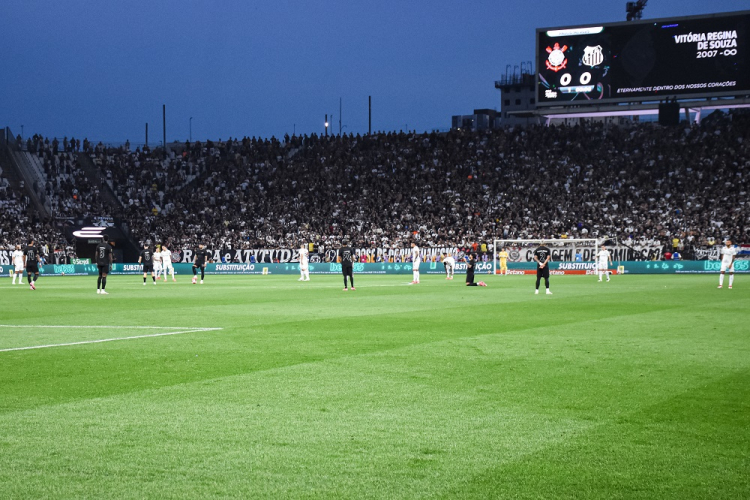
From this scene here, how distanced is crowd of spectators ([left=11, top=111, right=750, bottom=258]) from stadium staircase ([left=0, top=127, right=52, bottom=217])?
3.69 feet

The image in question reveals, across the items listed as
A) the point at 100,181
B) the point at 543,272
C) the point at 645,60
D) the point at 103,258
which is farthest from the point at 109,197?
the point at 543,272

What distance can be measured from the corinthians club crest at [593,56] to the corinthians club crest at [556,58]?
135 centimetres

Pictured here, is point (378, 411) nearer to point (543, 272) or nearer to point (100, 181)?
point (543, 272)

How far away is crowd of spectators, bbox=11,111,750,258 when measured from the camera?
56.1m

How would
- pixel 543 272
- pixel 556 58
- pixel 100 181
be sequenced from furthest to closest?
1. pixel 100 181
2. pixel 556 58
3. pixel 543 272

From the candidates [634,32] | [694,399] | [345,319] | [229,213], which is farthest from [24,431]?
[229,213]

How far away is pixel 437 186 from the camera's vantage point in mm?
62906

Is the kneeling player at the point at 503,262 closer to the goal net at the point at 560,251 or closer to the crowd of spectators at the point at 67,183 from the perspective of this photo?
the goal net at the point at 560,251

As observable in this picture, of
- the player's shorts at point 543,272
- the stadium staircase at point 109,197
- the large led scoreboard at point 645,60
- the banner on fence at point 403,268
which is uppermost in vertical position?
the large led scoreboard at point 645,60

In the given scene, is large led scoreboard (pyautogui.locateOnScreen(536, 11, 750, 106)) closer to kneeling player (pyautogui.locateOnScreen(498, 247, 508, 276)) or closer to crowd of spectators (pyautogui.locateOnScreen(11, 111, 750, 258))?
crowd of spectators (pyautogui.locateOnScreen(11, 111, 750, 258))

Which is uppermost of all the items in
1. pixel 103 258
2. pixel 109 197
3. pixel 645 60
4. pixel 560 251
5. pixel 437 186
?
pixel 645 60

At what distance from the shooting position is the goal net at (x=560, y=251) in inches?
2032

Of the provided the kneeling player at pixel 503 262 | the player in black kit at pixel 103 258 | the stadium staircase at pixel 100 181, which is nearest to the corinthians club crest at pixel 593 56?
the kneeling player at pixel 503 262

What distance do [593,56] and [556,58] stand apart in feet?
8.19
